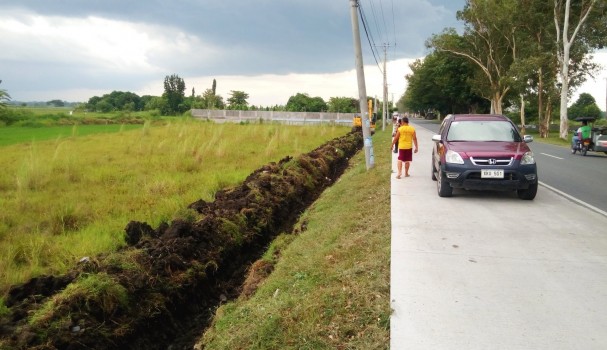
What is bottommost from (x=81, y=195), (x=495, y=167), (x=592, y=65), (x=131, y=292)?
(x=131, y=292)

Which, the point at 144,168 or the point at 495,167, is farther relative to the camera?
the point at 144,168

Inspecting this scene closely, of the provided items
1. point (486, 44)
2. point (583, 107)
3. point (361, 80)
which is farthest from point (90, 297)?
point (583, 107)

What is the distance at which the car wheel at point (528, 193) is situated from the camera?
869 cm

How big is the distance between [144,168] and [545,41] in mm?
32616

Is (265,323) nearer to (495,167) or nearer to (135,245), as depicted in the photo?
(135,245)

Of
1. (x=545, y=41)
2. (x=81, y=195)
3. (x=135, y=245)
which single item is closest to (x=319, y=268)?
(x=135, y=245)

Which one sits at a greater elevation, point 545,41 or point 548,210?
point 545,41

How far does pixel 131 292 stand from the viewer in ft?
16.9

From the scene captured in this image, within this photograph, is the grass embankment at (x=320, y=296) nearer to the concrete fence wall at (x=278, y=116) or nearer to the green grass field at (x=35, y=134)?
the green grass field at (x=35, y=134)

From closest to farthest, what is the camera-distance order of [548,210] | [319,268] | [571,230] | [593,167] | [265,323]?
[265,323] → [319,268] → [571,230] → [548,210] → [593,167]

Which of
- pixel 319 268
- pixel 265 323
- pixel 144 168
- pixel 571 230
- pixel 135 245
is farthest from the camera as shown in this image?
pixel 144 168

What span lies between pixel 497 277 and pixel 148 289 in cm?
395

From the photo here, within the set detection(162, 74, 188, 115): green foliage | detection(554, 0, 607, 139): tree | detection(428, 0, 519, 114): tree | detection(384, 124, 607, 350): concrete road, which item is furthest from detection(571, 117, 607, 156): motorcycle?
detection(162, 74, 188, 115): green foliage

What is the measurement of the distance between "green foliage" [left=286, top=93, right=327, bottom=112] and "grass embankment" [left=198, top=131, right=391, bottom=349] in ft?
244
